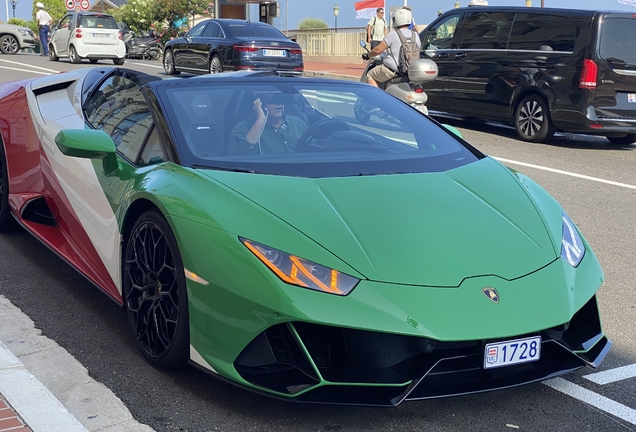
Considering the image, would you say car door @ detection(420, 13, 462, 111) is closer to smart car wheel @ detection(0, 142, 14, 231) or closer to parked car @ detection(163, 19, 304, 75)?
parked car @ detection(163, 19, 304, 75)

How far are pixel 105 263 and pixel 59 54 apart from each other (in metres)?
23.7

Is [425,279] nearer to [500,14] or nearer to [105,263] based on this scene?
[105,263]

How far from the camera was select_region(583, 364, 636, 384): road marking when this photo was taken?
3.50 metres

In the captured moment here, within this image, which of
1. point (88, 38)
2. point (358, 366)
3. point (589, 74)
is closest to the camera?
point (358, 366)

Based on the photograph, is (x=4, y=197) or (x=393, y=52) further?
(x=393, y=52)

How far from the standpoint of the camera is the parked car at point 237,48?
17594 mm

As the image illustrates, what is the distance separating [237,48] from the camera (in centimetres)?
1756

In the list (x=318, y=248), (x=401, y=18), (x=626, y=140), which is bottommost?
(x=626, y=140)

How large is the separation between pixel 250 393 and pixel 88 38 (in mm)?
23446

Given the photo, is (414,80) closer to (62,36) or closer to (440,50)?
(440,50)

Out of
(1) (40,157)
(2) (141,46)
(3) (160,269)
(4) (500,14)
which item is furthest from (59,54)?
(3) (160,269)

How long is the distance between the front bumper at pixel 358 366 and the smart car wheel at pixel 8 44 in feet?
94.3

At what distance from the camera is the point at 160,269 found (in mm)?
3404

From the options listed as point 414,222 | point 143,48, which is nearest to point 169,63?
point 143,48
